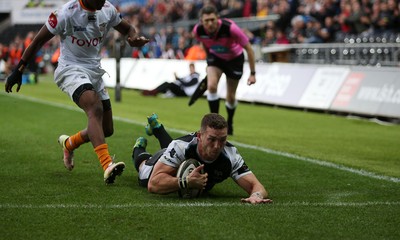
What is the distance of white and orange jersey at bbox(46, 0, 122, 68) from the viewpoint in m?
8.76

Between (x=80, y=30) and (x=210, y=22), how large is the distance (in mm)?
5066

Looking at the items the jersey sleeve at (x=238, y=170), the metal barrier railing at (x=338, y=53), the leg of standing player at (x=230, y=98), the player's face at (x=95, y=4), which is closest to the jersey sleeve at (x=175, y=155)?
the jersey sleeve at (x=238, y=170)

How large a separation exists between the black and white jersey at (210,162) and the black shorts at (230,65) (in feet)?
21.7

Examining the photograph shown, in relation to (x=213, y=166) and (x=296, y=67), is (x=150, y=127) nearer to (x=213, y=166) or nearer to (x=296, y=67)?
(x=213, y=166)

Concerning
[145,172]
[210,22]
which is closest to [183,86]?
[210,22]

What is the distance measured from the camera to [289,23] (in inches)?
1094

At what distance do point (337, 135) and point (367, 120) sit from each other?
137 inches

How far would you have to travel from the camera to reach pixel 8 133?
45.5ft

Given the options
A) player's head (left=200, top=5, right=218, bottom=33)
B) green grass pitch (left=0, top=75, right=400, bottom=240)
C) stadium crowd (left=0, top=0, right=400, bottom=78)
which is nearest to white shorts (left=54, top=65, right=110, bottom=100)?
green grass pitch (left=0, top=75, right=400, bottom=240)

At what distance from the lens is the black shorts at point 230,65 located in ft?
46.6

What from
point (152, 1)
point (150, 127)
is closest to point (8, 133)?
point (150, 127)

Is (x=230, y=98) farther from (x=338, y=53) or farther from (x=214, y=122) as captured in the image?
(x=338, y=53)

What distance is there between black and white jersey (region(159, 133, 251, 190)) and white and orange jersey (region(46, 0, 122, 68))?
188 cm

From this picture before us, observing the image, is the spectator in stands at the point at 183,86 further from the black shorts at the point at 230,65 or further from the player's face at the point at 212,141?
the player's face at the point at 212,141
